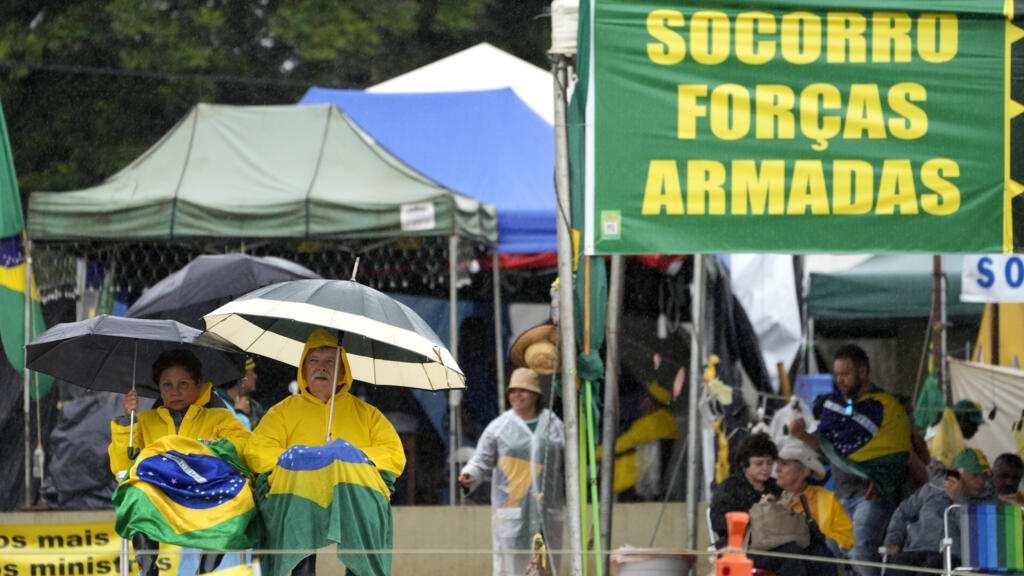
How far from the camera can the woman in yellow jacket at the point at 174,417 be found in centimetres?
648

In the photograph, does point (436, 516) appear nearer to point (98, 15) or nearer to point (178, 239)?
point (178, 239)

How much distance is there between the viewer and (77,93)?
20.0 metres

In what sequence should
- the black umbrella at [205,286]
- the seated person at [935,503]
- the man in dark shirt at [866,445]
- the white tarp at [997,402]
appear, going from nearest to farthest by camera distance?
the seated person at [935,503]
the black umbrella at [205,286]
the man in dark shirt at [866,445]
the white tarp at [997,402]

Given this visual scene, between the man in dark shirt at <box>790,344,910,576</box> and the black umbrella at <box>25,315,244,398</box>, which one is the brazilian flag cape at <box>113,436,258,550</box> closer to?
the black umbrella at <box>25,315,244,398</box>

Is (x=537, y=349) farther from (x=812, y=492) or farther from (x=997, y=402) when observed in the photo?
(x=997, y=402)

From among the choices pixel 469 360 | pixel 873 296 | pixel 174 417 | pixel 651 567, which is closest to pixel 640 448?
pixel 469 360

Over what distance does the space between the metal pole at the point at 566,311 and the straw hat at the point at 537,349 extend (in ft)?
7.71

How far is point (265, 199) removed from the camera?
35.7 ft

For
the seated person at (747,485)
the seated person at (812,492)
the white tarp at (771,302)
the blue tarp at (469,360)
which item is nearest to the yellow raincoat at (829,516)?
the seated person at (812,492)

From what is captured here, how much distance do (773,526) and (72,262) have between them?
674 centimetres

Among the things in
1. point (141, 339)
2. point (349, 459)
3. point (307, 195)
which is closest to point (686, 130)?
point (349, 459)

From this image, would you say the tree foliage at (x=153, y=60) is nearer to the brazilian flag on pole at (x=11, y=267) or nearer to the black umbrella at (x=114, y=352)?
the brazilian flag on pole at (x=11, y=267)

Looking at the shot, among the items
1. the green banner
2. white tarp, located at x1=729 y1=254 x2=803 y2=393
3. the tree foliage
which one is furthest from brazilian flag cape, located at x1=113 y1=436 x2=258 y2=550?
the tree foliage

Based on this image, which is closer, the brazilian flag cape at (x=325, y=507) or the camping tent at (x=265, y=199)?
the brazilian flag cape at (x=325, y=507)
